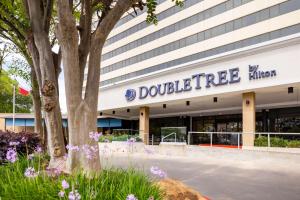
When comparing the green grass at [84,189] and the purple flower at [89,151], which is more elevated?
the purple flower at [89,151]

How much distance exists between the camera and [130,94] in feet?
112

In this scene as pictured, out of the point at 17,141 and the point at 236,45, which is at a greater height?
the point at 236,45

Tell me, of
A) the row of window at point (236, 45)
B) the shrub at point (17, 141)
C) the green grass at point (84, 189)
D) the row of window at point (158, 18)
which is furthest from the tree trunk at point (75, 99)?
the row of window at point (158, 18)

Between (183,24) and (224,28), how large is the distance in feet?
20.1

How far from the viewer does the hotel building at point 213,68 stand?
2252 cm

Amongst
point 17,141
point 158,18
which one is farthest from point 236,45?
point 17,141

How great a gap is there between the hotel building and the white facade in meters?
0.06

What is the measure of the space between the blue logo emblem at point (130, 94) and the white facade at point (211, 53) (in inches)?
14.6

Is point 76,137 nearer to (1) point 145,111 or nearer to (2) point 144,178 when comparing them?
(2) point 144,178

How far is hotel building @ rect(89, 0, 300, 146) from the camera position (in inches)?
886

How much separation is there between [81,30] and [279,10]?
2453 cm

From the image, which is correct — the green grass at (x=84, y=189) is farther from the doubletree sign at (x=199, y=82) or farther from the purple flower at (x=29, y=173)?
the doubletree sign at (x=199, y=82)

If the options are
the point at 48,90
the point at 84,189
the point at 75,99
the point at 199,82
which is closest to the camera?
the point at 84,189

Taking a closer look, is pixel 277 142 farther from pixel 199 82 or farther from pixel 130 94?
pixel 130 94
